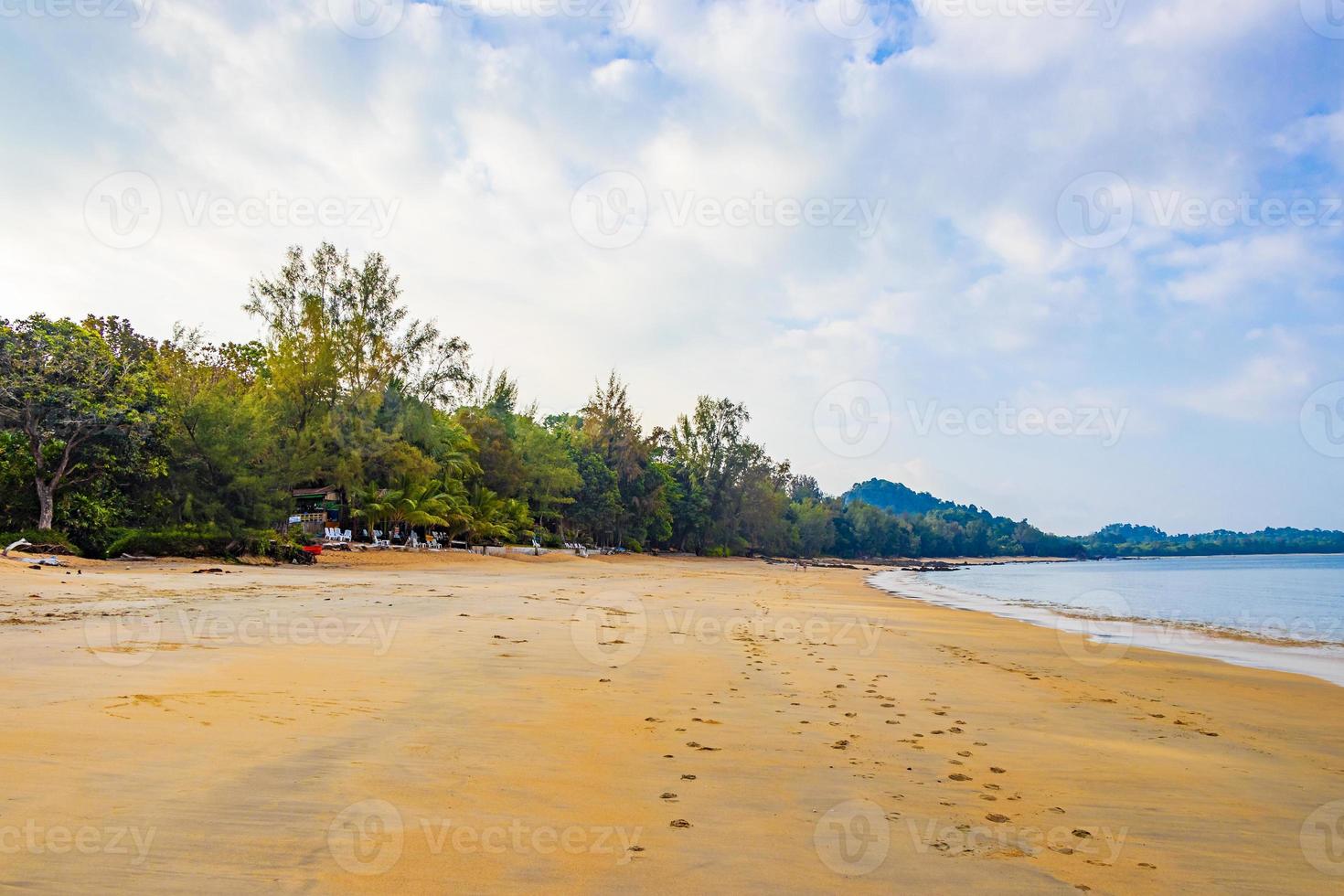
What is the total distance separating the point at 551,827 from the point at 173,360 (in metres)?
32.3

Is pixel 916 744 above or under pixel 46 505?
under

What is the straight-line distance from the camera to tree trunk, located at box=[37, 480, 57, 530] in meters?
21.4

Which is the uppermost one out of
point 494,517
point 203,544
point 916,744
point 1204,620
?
point 494,517

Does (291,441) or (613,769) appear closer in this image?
(613,769)

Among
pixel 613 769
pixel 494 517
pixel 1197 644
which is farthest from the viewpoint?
pixel 494 517

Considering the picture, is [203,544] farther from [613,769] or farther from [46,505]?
[613,769]

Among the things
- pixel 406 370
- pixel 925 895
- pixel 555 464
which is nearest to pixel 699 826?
pixel 925 895

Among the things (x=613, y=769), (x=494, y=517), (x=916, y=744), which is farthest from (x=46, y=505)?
(x=916, y=744)

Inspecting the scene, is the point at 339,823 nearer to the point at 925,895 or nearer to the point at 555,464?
the point at 925,895

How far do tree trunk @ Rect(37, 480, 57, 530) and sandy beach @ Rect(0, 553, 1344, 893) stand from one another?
15098 mm

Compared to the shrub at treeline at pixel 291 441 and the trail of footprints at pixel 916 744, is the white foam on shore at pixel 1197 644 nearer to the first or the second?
the trail of footprints at pixel 916 744

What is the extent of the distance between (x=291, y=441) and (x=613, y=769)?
29287mm

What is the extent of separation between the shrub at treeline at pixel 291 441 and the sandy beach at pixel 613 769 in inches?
617

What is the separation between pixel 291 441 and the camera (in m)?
29.8
